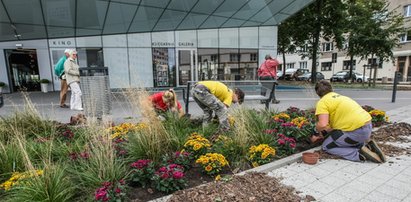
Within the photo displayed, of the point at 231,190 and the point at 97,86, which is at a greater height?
the point at 97,86

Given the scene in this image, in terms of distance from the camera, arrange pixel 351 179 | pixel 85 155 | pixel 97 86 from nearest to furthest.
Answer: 1. pixel 85 155
2. pixel 351 179
3. pixel 97 86

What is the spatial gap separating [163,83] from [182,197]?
12.6 metres

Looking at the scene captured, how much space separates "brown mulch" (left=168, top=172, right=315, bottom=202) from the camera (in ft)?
7.13

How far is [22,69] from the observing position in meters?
13.0

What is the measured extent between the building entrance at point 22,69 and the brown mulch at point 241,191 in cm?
1424

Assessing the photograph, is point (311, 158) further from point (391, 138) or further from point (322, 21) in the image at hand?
point (322, 21)

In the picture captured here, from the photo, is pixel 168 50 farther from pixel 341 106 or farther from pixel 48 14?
pixel 341 106

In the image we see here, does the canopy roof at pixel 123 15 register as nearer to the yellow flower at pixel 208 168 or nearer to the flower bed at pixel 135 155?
the flower bed at pixel 135 155

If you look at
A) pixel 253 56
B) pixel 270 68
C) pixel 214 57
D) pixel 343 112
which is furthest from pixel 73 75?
pixel 253 56

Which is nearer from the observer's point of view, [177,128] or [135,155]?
[135,155]

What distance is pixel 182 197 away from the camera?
7.14 ft

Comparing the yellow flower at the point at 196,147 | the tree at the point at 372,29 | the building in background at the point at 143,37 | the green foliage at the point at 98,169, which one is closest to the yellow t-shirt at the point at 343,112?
the yellow flower at the point at 196,147

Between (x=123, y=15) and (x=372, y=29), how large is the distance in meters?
15.8

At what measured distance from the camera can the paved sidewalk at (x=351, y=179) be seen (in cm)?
232
